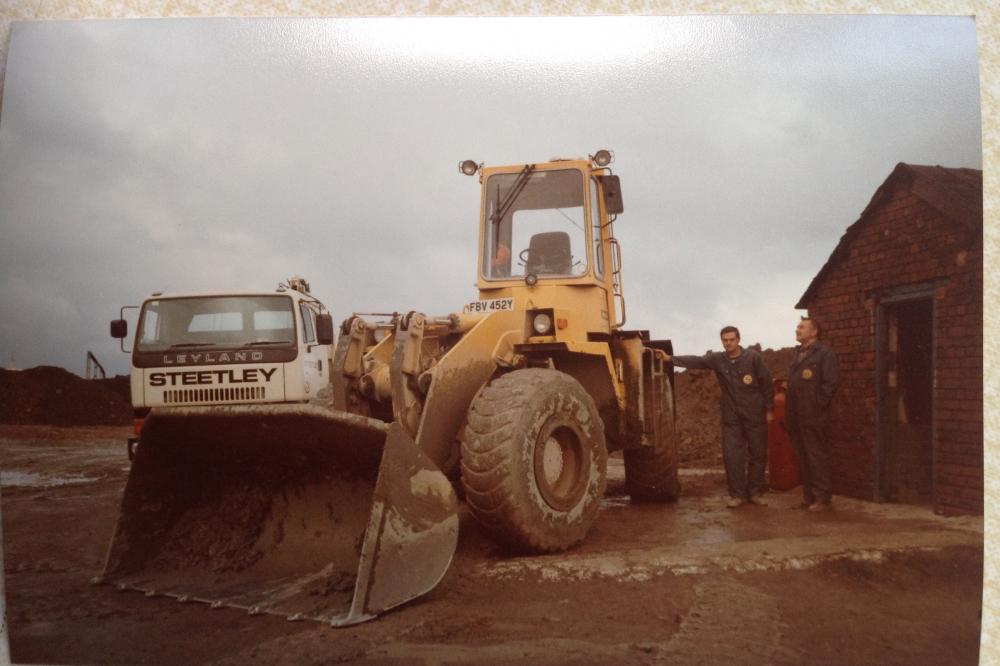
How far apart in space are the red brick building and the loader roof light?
4.34 ft

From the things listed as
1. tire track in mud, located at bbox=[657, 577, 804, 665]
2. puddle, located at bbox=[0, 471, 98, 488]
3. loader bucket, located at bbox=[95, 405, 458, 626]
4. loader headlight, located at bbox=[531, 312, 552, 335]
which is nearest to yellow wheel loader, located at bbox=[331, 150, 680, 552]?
loader headlight, located at bbox=[531, 312, 552, 335]

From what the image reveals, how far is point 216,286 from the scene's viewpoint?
13.9 ft

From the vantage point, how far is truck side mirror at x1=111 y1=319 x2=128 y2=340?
4148 millimetres

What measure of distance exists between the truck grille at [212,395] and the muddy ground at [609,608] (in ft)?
2.03

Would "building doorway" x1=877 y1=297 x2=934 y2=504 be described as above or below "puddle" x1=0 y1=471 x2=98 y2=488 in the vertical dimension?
above

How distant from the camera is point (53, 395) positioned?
5.54m

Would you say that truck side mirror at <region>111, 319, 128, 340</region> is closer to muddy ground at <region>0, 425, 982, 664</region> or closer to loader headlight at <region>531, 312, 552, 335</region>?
muddy ground at <region>0, 425, 982, 664</region>

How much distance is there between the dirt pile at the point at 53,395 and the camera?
4.38 meters

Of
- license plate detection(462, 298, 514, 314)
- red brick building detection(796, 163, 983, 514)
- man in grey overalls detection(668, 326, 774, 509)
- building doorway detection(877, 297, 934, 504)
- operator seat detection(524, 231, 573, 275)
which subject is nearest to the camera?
red brick building detection(796, 163, 983, 514)

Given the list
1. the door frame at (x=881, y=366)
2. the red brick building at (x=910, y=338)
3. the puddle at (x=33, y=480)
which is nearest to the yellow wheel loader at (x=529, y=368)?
the red brick building at (x=910, y=338)

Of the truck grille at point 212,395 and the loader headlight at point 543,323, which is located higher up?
the loader headlight at point 543,323

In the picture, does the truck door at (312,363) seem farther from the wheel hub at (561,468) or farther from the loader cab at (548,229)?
the wheel hub at (561,468)

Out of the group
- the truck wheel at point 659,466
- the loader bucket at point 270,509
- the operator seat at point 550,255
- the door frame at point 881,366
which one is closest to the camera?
the loader bucket at point 270,509

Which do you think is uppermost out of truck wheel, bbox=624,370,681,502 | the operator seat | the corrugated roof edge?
the corrugated roof edge
